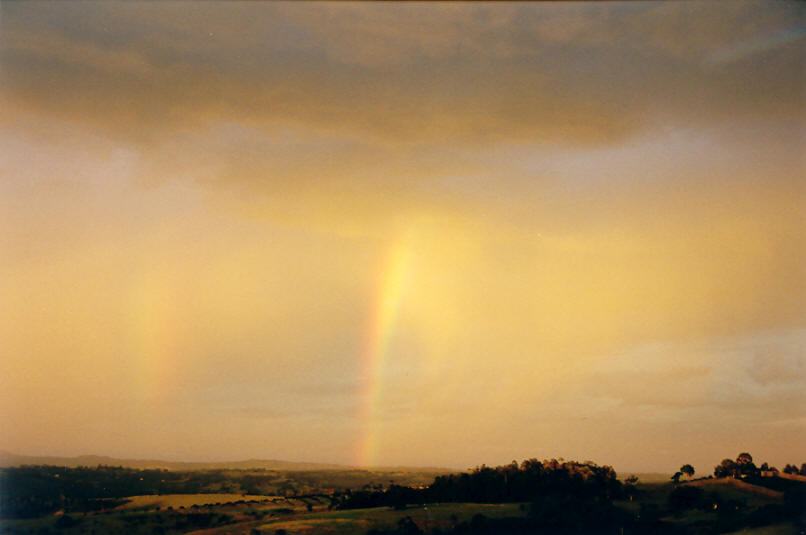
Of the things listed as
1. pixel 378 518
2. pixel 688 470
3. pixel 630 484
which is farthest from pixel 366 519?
pixel 688 470

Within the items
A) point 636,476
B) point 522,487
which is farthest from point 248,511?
point 636,476

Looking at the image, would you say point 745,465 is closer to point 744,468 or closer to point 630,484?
point 744,468

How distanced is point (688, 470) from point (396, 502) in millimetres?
5649

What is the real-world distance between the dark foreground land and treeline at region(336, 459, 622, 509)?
19 mm

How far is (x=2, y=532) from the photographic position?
12.7 m

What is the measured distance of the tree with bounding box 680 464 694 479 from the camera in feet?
48.6

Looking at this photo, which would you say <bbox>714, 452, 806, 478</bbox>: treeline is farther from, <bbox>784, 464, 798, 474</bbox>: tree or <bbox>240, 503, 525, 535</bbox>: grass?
<bbox>240, 503, 525, 535</bbox>: grass

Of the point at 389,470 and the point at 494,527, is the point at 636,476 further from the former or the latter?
the point at 389,470

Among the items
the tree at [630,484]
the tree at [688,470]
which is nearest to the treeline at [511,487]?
the tree at [630,484]

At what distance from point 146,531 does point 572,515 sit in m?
7.45

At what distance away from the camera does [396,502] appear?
46.1 ft

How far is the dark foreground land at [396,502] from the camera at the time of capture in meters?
13.4

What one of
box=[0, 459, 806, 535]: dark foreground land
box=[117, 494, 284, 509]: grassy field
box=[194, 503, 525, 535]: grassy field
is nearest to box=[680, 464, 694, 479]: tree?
box=[0, 459, 806, 535]: dark foreground land

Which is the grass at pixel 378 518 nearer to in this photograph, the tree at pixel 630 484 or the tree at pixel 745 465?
the tree at pixel 630 484
